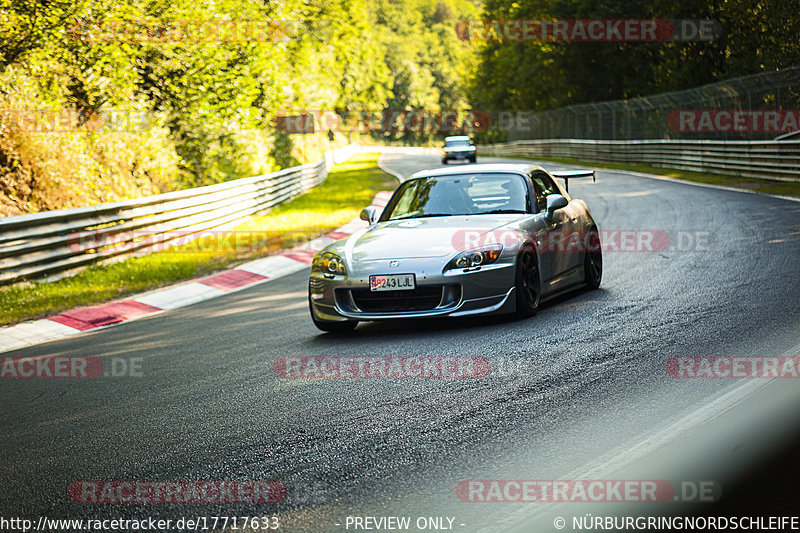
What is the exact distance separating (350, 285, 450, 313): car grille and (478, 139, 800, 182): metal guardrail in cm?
1626

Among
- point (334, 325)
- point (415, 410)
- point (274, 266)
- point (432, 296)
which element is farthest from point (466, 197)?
point (274, 266)

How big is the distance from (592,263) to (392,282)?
Result: 8.76 feet

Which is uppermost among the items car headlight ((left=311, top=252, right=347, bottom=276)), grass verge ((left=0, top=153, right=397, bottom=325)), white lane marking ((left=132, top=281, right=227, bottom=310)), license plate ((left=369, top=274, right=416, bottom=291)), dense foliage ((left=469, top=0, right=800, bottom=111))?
dense foliage ((left=469, top=0, right=800, bottom=111))

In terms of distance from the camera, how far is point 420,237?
768 centimetres

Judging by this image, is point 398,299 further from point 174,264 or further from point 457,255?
point 174,264

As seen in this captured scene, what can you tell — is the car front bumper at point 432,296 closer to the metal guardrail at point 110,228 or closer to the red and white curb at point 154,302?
the red and white curb at point 154,302

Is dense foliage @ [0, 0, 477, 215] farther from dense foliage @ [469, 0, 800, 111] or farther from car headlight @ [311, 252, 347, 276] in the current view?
dense foliage @ [469, 0, 800, 111]

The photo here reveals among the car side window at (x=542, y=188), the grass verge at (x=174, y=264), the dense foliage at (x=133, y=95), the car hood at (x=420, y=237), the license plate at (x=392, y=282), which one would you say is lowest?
the grass verge at (x=174, y=264)

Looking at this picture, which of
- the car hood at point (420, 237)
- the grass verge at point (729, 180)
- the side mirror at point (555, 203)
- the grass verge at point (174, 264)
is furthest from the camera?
the grass verge at point (729, 180)

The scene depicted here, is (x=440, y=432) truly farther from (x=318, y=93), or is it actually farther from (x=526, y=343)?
(x=318, y=93)

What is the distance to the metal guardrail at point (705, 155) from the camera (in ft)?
71.6

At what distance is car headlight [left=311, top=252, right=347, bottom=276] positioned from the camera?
24.7 ft

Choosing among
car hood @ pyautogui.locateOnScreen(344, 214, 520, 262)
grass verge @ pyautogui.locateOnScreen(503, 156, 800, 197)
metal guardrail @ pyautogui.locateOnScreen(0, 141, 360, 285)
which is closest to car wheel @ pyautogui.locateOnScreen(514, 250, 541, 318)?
car hood @ pyautogui.locateOnScreen(344, 214, 520, 262)

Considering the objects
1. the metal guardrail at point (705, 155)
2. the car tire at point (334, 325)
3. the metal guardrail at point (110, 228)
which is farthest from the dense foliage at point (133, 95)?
the metal guardrail at point (705, 155)
